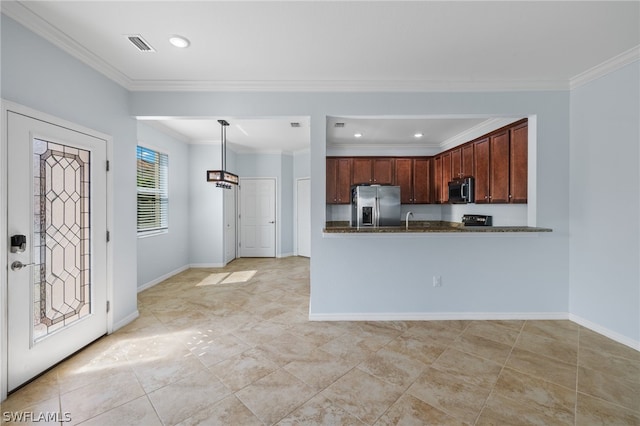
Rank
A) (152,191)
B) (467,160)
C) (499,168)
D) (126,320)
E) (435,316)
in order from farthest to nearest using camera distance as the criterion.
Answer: (152,191), (467,160), (499,168), (435,316), (126,320)

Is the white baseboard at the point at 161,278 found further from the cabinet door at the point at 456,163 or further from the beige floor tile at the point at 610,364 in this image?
the cabinet door at the point at 456,163

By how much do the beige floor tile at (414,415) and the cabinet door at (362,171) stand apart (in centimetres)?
403

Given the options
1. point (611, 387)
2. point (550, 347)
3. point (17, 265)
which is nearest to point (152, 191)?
point (17, 265)

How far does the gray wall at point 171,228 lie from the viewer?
4.18 metres

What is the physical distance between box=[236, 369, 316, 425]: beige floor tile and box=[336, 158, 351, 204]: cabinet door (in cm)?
372

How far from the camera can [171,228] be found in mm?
4879

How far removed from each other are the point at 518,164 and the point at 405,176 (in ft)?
7.20

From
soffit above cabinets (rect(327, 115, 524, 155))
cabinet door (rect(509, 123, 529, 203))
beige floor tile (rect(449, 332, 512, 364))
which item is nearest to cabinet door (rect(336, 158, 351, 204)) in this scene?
soffit above cabinets (rect(327, 115, 524, 155))

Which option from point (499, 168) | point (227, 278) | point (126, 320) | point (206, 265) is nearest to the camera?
point (126, 320)

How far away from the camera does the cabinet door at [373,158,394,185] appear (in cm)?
528

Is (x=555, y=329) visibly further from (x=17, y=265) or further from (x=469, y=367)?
(x=17, y=265)

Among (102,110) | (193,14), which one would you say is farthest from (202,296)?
(193,14)

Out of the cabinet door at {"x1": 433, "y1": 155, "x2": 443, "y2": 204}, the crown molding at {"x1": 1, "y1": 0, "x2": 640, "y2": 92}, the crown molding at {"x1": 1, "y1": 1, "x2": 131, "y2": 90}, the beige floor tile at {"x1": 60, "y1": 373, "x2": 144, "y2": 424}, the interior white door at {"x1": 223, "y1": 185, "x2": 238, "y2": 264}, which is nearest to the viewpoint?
the beige floor tile at {"x1": 60, "y1": 373, "x2": 144, "y2": 424}

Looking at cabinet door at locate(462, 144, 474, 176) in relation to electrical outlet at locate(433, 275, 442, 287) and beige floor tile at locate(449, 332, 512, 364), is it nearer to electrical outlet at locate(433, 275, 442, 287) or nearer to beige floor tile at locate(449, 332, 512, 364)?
electrical outlet at locate(433, 275, 442, 287)
